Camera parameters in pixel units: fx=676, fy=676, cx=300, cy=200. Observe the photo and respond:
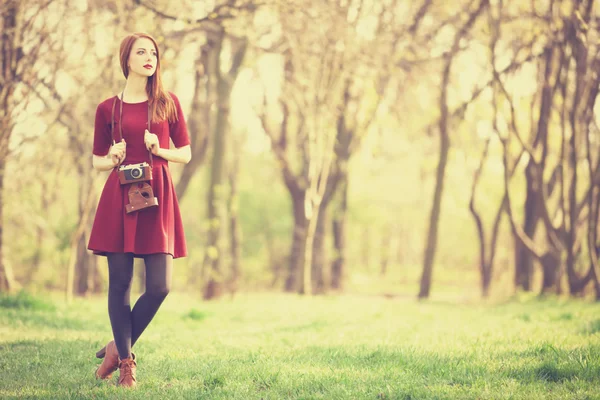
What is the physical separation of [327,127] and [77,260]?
20.2ft

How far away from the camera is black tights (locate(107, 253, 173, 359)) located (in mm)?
4227

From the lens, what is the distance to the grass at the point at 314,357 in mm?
3982

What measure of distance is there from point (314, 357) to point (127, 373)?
1.51 meters

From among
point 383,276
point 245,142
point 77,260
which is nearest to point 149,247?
point 77,260

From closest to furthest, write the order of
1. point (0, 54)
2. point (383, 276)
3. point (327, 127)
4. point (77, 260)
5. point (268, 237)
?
point (0, 54), point (327, 127), point (77, 260), point (268, 237), point (383, 276)

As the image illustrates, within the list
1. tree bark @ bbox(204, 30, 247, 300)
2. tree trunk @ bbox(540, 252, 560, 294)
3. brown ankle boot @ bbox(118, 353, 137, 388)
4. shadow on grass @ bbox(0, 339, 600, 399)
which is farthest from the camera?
tree trunk @ bbox(540, 252, 560, 294)

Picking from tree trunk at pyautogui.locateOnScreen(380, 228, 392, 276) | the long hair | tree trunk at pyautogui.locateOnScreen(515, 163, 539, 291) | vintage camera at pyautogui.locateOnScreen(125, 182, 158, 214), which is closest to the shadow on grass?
vintage camera at pyautogui.locateOnScreen(125, 182, 158, 214)

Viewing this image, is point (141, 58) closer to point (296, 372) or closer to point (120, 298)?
point (120, 298)

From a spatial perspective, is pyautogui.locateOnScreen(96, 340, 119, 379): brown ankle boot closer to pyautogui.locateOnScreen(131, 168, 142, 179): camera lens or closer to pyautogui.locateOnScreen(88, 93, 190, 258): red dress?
pyautogui.locateOnScreen(88, 93, 190, 258): red dress

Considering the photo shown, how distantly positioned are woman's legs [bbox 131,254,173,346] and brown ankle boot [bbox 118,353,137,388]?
24 cm

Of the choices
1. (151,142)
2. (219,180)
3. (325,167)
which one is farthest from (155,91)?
(325,167)

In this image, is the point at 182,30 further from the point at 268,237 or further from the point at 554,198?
the point at 268,237

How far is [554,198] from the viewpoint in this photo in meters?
16.3

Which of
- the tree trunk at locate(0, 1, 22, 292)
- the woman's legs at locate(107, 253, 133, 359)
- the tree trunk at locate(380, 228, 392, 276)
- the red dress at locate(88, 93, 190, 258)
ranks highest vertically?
the tree trunk at locate(0, 1, 22, 292)
